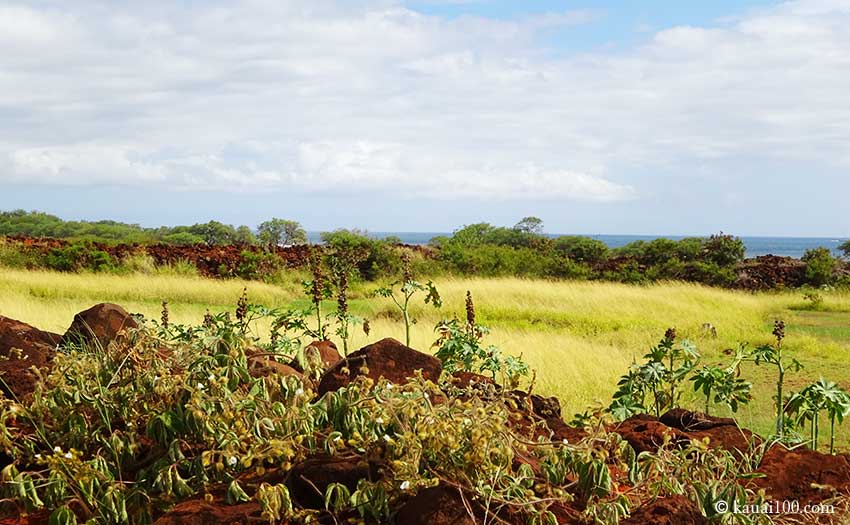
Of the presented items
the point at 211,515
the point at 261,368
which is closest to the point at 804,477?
the point at 211,515

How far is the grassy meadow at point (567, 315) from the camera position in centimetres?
866

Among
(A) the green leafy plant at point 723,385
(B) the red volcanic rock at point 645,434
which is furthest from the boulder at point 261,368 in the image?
(A) the green leafy plant at point 723,385

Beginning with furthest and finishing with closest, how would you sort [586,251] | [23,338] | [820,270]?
1. [586,251]
2. [820,270]
3. [23,338]

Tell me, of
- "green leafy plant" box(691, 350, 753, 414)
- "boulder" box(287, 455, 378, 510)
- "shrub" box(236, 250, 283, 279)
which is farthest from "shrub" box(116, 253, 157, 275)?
"boulder" box(287, 455, 378, 510)

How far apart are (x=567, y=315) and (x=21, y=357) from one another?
11470 millimetres

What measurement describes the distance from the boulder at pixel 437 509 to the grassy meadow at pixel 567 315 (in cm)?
445

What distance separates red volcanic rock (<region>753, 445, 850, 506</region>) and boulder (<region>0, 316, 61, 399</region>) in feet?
8.85

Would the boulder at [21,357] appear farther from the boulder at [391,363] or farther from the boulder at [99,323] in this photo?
the boulder at [391,363]

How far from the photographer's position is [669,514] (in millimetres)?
2389

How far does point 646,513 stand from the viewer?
2422 mm

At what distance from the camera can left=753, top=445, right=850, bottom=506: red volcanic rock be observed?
9.68 feet

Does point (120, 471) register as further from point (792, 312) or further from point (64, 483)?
point (792, 312)

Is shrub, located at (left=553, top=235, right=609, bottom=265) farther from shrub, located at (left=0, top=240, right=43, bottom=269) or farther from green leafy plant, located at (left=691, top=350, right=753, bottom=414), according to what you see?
green leafy plant, located at (left=691, top=350, right=753, bottom=414)

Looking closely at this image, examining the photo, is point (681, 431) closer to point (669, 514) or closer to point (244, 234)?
point (669, 514)
